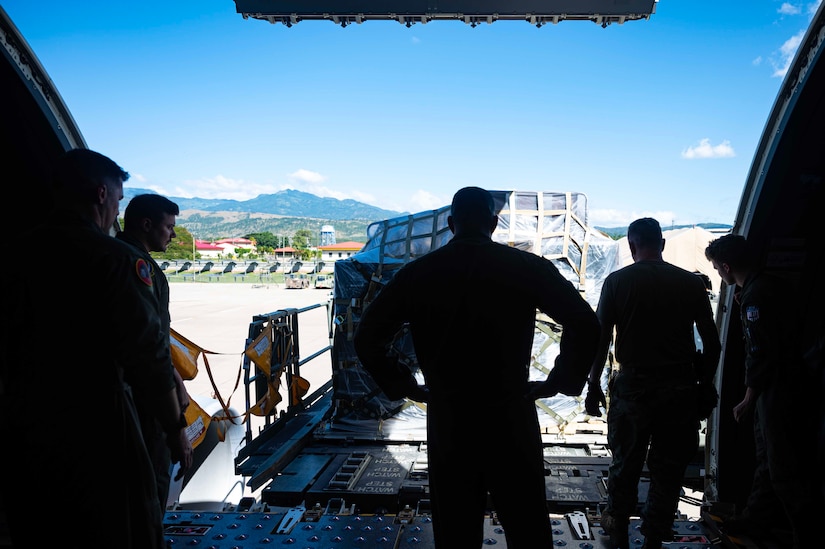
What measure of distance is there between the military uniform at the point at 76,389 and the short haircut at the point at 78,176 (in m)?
0.22

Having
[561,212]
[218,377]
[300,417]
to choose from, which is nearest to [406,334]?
[300,417]

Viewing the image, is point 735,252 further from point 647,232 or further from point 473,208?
point 473,208

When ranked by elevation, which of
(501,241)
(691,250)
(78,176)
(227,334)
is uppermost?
(78,176)

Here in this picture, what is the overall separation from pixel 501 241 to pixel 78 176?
5.42 meters

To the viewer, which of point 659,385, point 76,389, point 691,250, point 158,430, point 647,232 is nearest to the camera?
point 76,389

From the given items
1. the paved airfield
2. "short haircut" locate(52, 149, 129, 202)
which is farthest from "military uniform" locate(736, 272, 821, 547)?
the paved airfield

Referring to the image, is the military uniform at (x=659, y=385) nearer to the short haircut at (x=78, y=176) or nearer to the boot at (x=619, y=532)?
the boot at (x=619, y=532)

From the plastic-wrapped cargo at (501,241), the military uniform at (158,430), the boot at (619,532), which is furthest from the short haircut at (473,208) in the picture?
the plastic-wrapped cargo at (501,241)

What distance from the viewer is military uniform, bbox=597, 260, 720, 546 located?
319cm

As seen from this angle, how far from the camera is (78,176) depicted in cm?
236

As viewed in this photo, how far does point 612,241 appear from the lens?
22.7 feet

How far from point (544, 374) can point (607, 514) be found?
11.5 ft

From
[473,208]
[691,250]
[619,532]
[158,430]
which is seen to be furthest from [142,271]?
[691,250]

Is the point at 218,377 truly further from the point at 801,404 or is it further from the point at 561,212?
the point at 801,404
